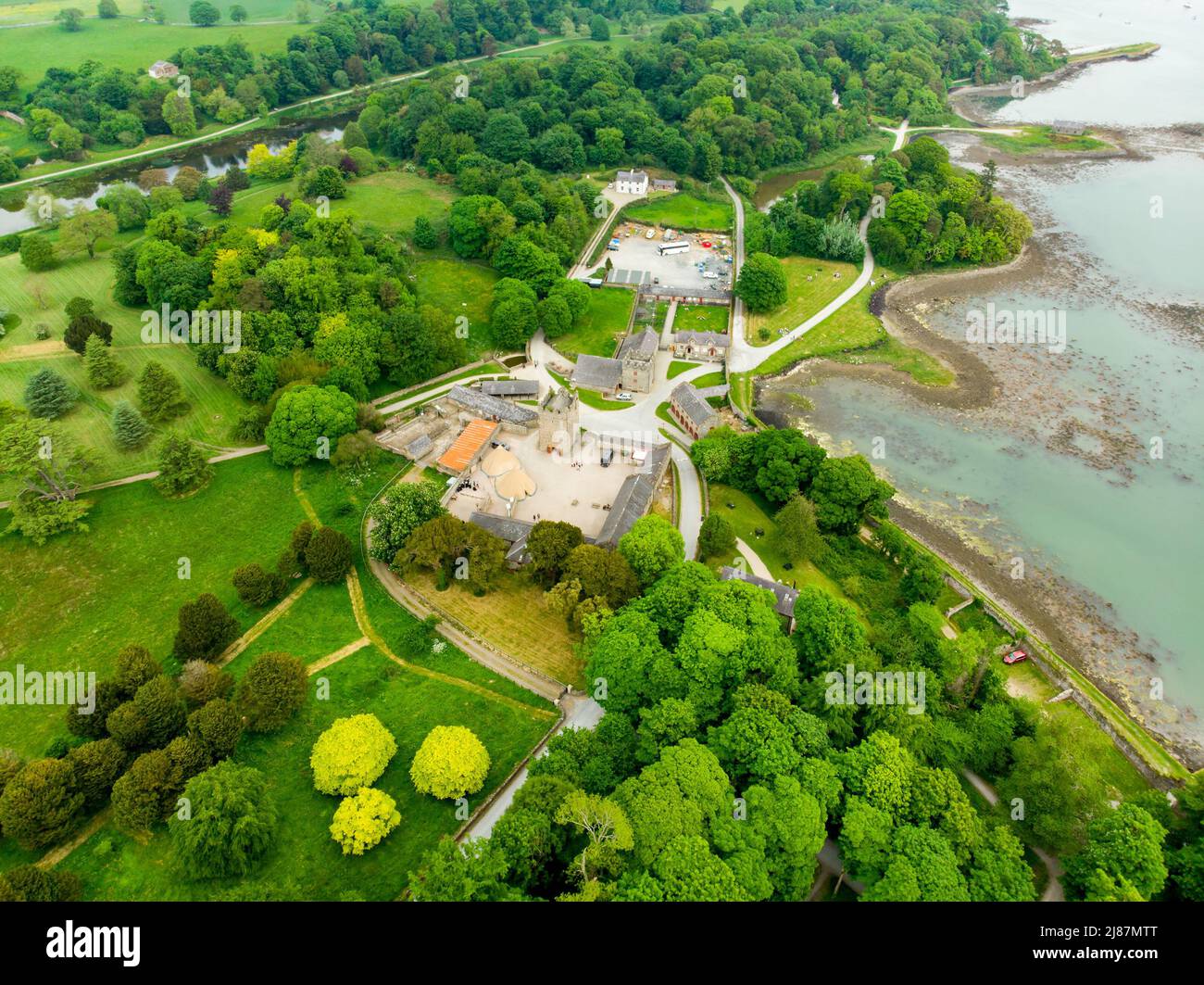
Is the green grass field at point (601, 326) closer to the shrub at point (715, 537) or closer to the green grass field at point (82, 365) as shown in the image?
the shrub at point (715, 537)

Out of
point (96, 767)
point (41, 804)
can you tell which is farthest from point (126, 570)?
point (41, 804)

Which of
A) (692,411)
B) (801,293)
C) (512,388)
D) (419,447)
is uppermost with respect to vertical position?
(801,293)

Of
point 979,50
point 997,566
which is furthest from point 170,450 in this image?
point 979,50

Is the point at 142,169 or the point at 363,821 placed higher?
the point at 142,169

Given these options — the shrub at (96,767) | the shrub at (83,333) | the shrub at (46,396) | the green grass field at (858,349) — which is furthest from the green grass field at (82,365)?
the green grass field at (858,349)

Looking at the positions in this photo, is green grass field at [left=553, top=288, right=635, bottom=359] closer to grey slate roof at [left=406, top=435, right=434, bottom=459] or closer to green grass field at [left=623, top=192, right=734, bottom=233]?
grey slate roof at [left=406, top=435, right=434, bottom=459]

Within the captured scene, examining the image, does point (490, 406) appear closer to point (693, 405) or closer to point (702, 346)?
point (693, 405)

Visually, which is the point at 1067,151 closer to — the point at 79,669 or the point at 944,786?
the point at 944,786
